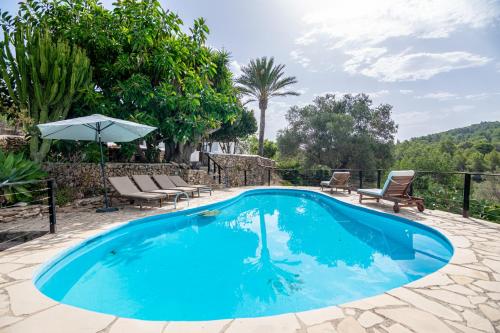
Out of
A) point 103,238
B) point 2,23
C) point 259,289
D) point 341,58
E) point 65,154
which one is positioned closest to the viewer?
point 259,289

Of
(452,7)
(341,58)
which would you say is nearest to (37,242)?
(452,7)

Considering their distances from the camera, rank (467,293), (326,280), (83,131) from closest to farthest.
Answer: (467,293), (326,280), (83,131)

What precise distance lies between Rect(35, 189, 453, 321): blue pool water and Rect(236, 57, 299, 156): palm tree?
14.3 meters

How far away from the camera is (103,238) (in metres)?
4.89

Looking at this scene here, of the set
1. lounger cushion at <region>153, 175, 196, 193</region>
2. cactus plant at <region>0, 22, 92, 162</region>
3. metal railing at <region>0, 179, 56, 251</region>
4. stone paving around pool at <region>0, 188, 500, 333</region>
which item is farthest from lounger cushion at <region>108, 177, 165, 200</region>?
stone paving around pool at <region>0, 188, 500, 333</region>

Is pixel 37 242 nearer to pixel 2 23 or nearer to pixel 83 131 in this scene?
pixel 83 131

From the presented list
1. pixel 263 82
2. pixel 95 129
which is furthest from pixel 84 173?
pixel 263 82

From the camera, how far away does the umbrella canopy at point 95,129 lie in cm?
622

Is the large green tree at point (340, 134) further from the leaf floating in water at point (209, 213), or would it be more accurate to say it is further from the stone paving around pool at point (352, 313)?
the stone paving around pool at point (352, 313)

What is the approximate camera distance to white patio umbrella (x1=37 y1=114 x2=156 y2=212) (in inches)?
247

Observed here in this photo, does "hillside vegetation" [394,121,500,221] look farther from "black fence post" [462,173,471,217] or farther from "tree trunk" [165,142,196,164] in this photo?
"tree trunk" [165,142,196,164]

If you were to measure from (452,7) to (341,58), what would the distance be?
231 inches

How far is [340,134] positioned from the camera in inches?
778

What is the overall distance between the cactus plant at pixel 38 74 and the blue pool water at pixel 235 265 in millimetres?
4613
